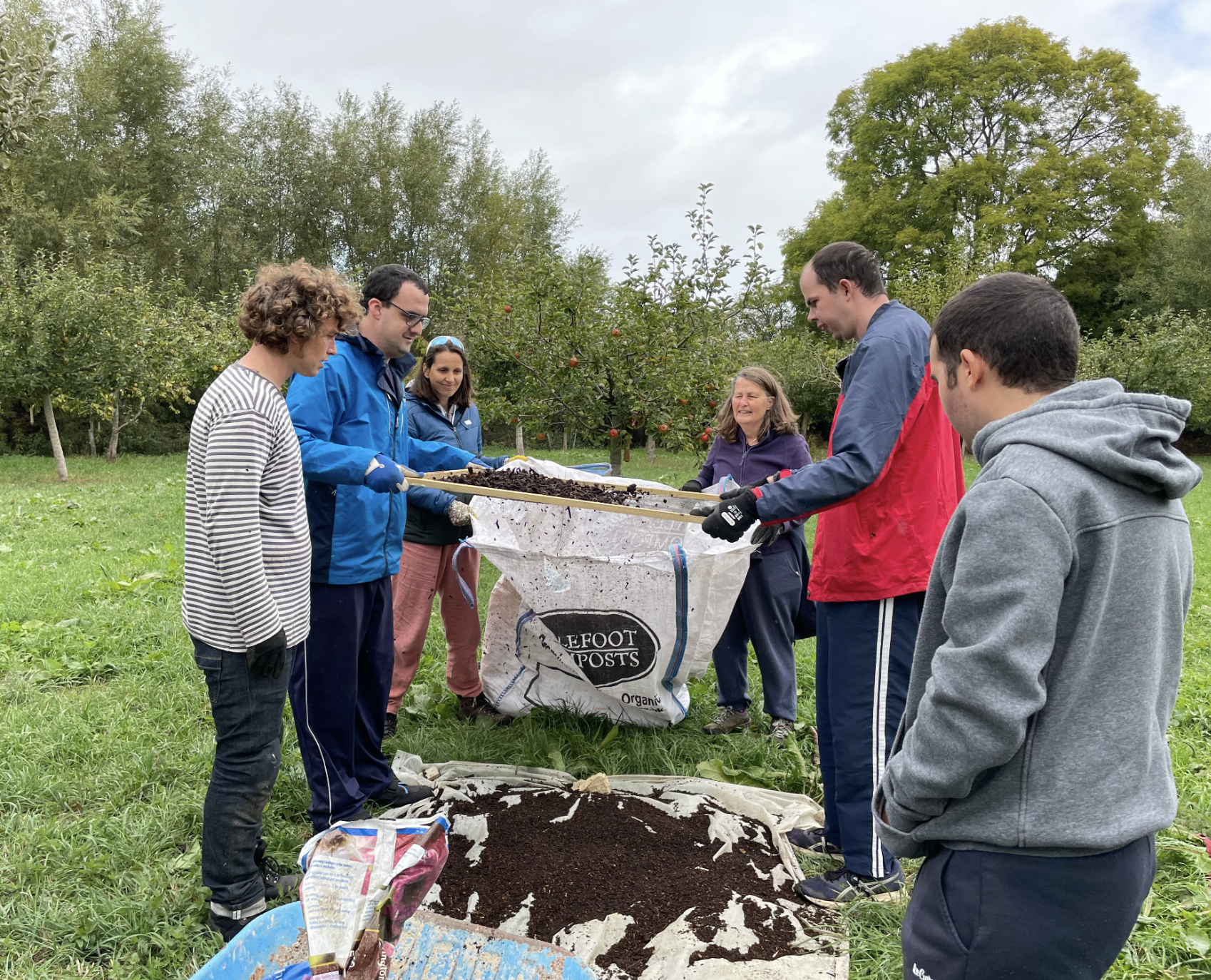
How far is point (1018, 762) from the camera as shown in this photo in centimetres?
120

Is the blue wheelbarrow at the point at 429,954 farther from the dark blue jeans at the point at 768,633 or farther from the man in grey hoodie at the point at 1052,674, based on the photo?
the dark blue jeans at the point at 768,633

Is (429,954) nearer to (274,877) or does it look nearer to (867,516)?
(274,877)

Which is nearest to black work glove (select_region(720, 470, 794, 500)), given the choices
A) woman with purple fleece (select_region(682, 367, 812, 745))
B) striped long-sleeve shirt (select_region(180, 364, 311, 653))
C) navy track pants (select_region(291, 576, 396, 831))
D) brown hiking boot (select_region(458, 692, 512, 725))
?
woman with purple fleece (select_region(682, 367, 812, 745))

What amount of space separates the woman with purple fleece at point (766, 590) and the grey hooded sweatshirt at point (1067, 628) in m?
2.66

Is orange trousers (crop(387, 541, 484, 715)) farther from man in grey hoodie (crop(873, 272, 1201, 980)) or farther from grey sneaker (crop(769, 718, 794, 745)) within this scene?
man in grey hoodie (crop(873, 272, 1201, 980))

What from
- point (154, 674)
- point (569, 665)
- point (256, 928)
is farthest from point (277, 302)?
point (154, 674)

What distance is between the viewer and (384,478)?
2.57 metres

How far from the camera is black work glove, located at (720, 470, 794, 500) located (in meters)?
2.67

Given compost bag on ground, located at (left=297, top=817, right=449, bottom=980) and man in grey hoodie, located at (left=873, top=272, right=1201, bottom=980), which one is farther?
compost bag on ground, located at (left=297, top=817, right=449, bottom=980)

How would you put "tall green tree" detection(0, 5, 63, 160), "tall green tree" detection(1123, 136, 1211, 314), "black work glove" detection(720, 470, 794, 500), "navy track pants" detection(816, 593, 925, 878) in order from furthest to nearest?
"tall green tree" detection(1123, 136, 1211, 314)
"tall green tree" detection(0, 5, 63, 160)
"black work glove" detection(720, 470, 794, 500)
"navy track pants" detection(816, 593, 925, 878)

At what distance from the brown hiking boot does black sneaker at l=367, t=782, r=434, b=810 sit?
78 centimetres

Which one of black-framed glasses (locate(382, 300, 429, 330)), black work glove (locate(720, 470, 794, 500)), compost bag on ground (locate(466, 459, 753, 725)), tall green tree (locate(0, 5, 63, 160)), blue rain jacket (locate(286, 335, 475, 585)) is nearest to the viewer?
blue rain jacket (locate(286, 335, 475, 585))

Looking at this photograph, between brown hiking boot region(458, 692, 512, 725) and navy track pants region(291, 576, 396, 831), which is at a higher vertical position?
navy track pants region(291, 576, 396, 831)

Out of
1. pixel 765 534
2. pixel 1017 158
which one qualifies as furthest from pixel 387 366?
pixel 1017 158
